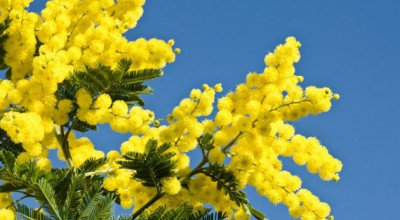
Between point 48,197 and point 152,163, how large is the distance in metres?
1.10

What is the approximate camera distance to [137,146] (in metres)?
6.55

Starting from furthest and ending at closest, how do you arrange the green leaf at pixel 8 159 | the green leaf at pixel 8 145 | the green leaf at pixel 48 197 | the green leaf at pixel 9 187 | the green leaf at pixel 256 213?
the green leaf at pixel 8 145 → the green leaf at pixel 256 213 → the green leaf at pixel 9 187 → the green leaf at pixel 8 159 → the green leaf at pixel 48 197

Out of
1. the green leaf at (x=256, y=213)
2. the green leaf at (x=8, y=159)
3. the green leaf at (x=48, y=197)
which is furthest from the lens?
the green leaf at (x=256, y=213)

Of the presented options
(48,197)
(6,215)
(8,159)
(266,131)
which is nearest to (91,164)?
(48,197)

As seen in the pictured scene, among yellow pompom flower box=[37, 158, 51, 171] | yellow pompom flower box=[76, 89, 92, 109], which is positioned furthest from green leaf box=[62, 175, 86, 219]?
yellow pompom flower box=[76, 89, 92, 109]

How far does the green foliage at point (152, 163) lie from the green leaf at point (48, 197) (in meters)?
0.83

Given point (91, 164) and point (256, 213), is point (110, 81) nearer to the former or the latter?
point (91, 164)

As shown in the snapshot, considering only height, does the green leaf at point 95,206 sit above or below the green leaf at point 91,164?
below

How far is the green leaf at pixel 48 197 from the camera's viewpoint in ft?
18.2

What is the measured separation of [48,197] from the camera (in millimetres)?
5559

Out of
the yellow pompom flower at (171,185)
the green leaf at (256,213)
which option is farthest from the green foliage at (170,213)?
the green leaf at (256,213)

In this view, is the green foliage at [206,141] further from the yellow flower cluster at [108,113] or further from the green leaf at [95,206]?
the green leaf at [95,206]

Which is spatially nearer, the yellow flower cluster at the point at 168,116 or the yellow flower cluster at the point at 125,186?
the yellow flower cluster at the point at 168,116

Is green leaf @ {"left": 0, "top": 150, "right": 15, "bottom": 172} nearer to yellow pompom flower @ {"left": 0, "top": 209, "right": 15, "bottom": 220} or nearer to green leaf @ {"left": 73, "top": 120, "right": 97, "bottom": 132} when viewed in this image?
yellow pompom flower @ {"left": 0, "top": 209, "right": 15, "bottom": 220}
